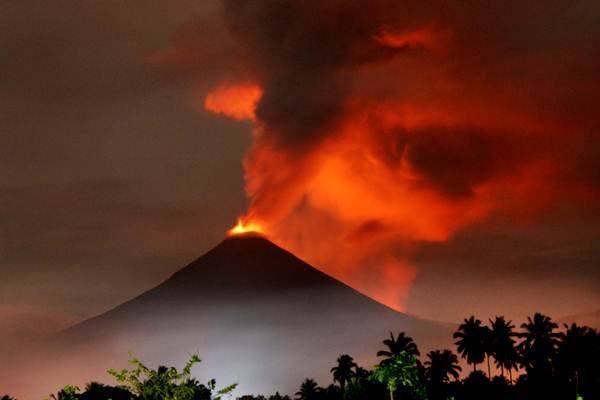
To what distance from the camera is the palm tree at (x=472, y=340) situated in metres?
171

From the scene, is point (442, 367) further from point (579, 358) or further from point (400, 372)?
point (400, 372)

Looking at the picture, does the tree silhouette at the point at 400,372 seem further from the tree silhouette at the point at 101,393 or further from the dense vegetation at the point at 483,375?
the tree silhouette at the point at 101,393

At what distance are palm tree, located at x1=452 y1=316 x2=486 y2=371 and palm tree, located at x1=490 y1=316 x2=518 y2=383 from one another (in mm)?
1996

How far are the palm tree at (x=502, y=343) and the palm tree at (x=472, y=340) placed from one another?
1996mm

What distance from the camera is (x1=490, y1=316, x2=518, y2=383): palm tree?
549 feet

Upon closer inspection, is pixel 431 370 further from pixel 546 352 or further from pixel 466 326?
pixel 546 352

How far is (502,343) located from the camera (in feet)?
553

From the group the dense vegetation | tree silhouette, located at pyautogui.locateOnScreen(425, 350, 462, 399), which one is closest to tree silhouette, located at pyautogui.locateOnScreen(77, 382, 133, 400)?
the dense vegetation

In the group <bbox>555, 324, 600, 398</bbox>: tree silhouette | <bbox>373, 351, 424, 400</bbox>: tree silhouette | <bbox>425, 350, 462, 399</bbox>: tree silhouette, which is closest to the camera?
<bbox>373, 351, 424, 400</bbox>: tree silhouette

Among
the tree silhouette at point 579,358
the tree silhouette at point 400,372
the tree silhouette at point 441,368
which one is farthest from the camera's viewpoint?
the tree silhouette at point 441,368

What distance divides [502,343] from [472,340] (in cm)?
498

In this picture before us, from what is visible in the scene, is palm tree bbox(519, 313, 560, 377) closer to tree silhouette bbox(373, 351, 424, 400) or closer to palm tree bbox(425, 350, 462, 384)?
palm tree bbox(425, 350, 462, 384)

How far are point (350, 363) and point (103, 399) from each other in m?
70.7

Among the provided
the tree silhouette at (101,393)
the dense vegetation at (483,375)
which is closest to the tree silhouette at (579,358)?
the dense vegetation at (483,375)
